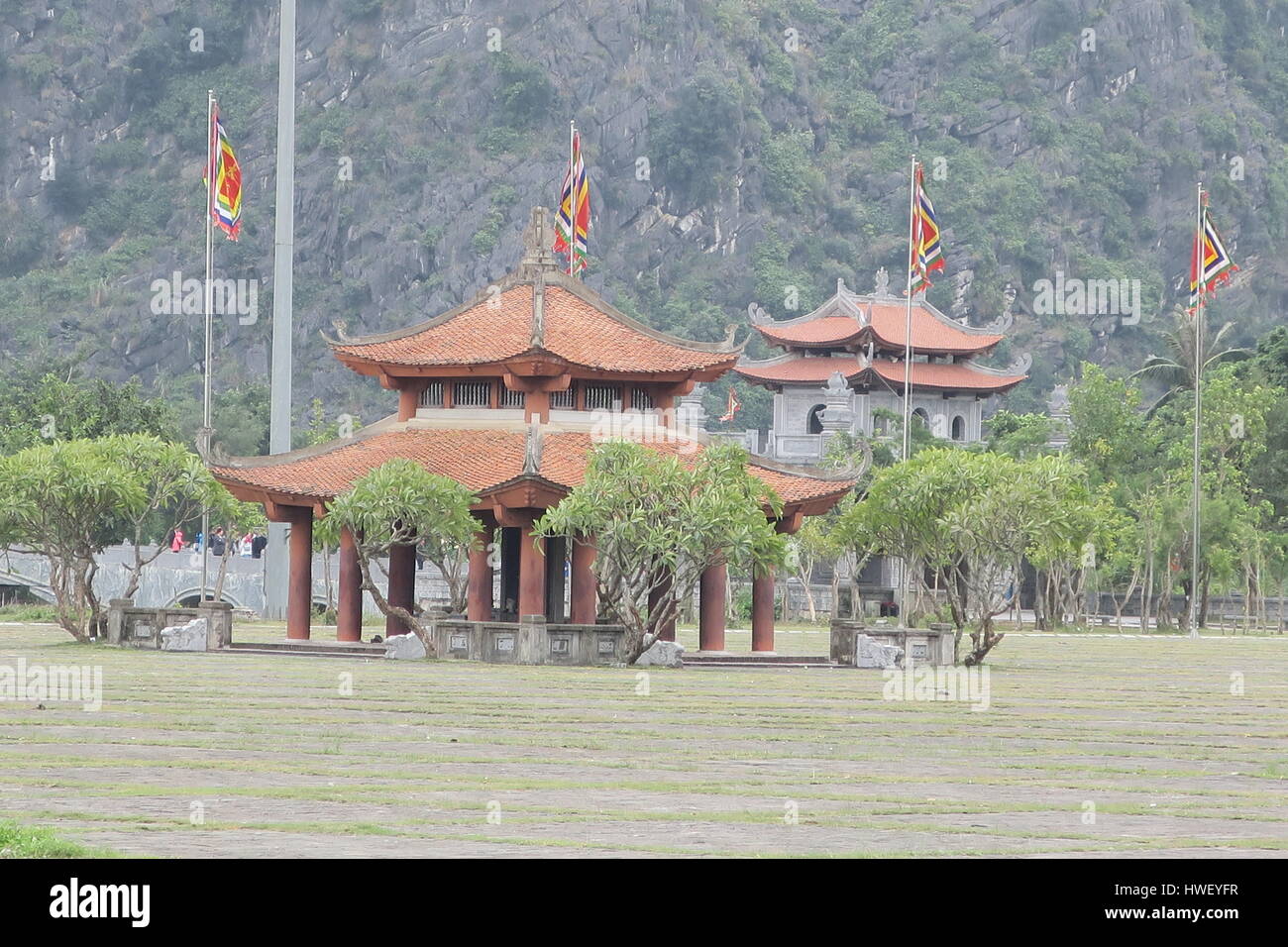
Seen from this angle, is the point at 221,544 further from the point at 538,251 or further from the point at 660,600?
the point at 660,600

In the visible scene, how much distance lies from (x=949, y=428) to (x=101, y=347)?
64.6 metres

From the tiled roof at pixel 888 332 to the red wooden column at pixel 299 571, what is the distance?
56140 mm

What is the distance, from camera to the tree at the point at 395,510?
39375 mm

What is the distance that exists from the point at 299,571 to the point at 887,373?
2261 inches

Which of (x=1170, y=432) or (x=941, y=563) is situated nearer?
(x=941, y=563)

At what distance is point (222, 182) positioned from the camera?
55.7 m

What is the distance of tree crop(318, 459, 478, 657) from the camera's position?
3938cm

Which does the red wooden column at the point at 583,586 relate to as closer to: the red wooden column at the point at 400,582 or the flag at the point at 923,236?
the red wooden column at the point at 400,582

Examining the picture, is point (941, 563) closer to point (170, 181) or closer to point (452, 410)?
point (452, 410)

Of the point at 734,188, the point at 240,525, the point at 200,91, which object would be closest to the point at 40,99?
the point at 200,91

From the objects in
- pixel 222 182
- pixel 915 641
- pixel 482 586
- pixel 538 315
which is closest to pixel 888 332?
pixel 222 182

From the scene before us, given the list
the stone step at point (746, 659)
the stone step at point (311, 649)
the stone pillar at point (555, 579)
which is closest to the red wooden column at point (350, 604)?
the stone step at point (311, 649)
